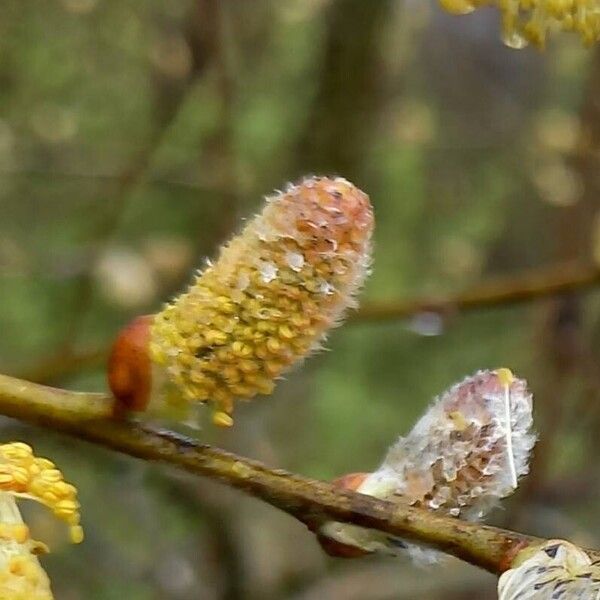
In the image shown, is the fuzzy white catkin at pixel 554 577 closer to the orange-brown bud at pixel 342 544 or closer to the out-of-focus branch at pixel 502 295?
the orange-brown bud at pixel 342 544

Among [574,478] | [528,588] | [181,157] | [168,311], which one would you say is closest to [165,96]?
[181,157]

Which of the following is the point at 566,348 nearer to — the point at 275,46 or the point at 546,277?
the point at 546,277

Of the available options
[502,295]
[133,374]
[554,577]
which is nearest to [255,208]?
[502,295]

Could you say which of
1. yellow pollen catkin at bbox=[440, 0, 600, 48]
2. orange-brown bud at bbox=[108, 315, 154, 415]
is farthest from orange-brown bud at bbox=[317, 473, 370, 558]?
yellow pollen catkin at bbox=[440, 0, 600, 48]

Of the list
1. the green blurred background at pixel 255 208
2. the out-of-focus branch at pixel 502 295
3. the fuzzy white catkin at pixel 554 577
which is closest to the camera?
the fuzzy white catkin at pixel 554 577

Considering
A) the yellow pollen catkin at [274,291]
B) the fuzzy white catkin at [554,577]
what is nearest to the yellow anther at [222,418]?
the yellow pollen catkin at [274,291]

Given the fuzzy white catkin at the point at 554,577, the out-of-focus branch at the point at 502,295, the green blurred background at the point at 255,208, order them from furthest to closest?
the green blurred background at the point at 255,208
the out-of-focus branch at the point at 502,295
the fuzzy white catkin at the point at 554,577

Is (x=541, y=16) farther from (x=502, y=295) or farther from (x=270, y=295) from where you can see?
(x=502, y=295)
